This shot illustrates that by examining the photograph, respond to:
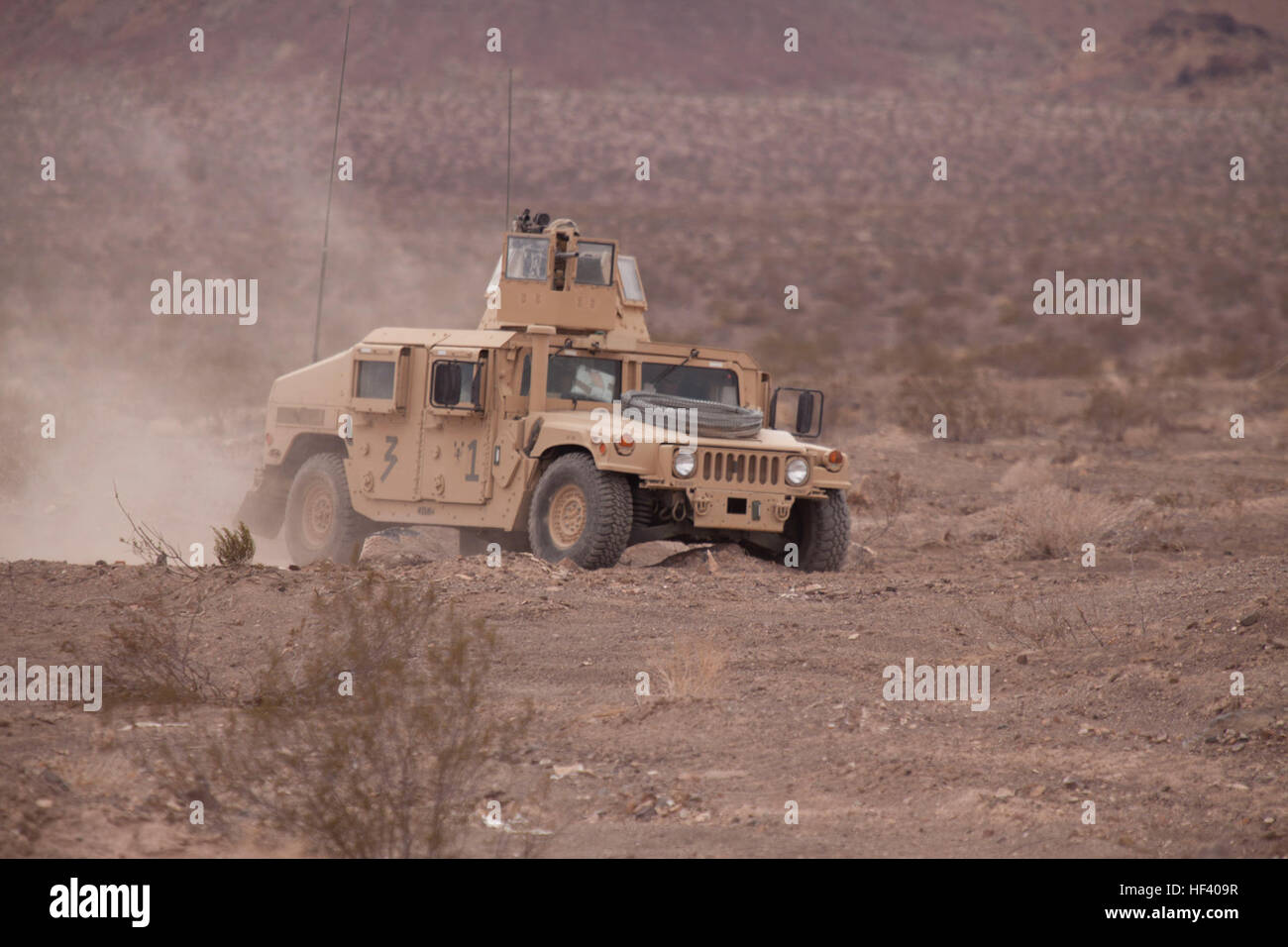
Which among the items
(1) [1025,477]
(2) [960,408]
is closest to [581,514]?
(1) [1025,477]

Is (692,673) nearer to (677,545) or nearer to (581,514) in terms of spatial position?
(581,514)

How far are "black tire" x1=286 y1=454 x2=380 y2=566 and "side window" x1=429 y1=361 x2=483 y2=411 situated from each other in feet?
A: 5.31

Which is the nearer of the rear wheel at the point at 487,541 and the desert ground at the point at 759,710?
the desert ground at the point at 759,710

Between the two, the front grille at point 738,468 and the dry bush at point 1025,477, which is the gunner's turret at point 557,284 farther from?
the dry bush at point 1025,477

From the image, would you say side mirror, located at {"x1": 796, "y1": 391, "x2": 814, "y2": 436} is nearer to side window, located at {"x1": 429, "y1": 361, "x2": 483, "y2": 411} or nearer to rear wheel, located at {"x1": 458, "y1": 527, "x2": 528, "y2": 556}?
rear wheel, located at {"x1": 458, "y1": 527, "x2": 528, "y2": 556}

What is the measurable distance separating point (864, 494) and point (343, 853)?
47.0 feet

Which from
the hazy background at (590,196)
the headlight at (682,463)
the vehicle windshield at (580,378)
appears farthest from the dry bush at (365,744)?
the hazy background at (590,196)

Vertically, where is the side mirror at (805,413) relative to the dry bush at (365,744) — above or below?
Result: above

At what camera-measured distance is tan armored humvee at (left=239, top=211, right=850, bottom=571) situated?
1203cm

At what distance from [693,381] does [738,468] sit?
1684 mm

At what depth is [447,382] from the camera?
12.7 meters

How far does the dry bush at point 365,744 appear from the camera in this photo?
5.71 meters

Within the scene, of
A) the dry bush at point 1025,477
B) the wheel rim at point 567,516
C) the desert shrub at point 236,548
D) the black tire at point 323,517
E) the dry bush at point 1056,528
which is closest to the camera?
the desert shrub at point 236,548
